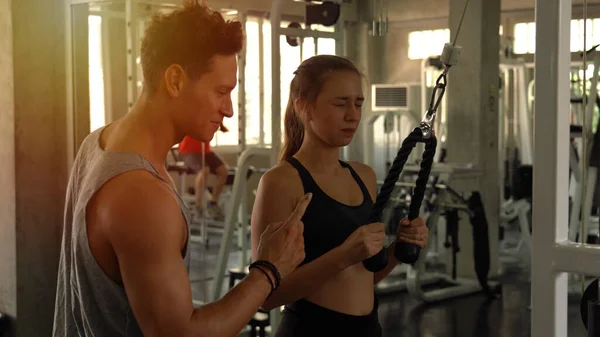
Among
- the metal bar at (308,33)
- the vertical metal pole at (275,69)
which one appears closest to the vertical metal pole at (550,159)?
the vertical metal pole at (275,69)

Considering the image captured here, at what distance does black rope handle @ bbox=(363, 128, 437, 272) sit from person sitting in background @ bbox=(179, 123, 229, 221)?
2.71 m

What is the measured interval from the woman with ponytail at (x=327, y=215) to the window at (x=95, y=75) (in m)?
2.29

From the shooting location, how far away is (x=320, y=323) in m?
1.76

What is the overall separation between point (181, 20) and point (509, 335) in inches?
156

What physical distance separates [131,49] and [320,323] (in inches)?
104

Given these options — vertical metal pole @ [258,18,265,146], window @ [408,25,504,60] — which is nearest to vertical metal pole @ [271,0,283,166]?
window @ [408,25,504,60]

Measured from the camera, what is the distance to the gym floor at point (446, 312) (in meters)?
4.62

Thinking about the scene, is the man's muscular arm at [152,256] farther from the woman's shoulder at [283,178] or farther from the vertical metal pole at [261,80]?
the vertical metal pole at [261,80]

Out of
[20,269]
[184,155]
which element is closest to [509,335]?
[184,155]

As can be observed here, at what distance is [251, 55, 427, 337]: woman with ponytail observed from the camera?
1.71 m

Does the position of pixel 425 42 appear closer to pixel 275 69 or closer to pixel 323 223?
pixel 275 69

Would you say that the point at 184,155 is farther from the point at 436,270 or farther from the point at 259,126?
the point at 436,270

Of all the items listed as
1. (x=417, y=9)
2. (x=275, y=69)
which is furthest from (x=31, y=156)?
(x=417, y=9)

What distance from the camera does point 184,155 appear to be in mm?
4734
